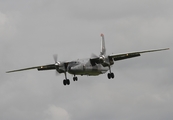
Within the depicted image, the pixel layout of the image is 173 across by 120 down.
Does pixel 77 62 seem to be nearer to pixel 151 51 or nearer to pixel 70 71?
pixel 70 71

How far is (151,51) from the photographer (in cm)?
10956

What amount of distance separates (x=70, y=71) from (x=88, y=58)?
4364mm

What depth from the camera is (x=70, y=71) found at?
109812mm

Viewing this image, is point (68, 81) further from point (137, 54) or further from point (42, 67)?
point (137, 54)

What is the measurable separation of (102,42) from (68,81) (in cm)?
1170

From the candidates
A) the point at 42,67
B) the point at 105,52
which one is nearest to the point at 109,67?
the point at 105,52

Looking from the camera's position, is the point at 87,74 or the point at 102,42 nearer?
the point at 87,74

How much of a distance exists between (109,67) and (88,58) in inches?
183

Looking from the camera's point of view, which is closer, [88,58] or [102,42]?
[88,58]

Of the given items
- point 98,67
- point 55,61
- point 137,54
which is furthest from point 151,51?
point 55,61

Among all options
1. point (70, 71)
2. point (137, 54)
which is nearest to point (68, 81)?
point (70, 71)

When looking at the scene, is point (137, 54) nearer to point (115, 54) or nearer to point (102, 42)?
point (115, 54)

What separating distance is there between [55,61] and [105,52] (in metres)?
10.0

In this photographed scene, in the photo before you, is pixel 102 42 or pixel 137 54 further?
pixel 102 42
